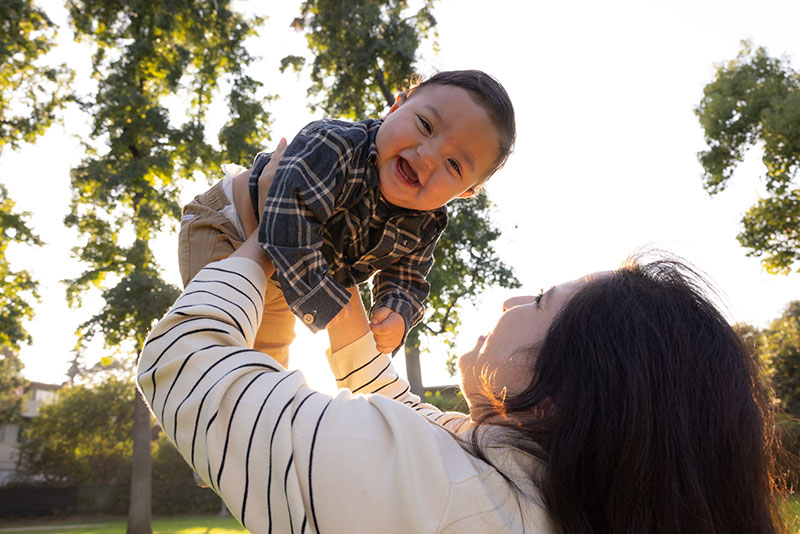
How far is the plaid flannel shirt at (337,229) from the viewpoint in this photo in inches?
74.4

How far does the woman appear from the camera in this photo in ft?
3.64

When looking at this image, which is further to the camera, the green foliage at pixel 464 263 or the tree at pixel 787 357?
the tree at pixel 787 357

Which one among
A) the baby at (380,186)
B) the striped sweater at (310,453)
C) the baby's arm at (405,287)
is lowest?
the striped sweater at (310,453)

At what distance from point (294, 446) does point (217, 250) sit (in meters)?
1.19

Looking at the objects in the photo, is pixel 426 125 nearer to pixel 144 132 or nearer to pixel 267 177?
pixel 267 177

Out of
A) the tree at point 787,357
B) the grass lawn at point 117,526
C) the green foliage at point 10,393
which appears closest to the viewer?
the tree at point 787,357

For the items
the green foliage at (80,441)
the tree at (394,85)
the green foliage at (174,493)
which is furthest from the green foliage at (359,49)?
the green foliage at (80,441)

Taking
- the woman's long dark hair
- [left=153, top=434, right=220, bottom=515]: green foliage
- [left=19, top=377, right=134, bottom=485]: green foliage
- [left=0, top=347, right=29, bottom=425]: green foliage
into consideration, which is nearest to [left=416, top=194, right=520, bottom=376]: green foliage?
the woman's long dark hair

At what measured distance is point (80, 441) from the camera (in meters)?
32.1

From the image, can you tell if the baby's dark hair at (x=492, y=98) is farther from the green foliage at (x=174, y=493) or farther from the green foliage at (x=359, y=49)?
the green foliage at (x=174, y=493)

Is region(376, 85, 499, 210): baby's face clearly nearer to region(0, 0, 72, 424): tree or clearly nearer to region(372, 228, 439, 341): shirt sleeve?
region(372, 228, 439, 341): shirt sleeve

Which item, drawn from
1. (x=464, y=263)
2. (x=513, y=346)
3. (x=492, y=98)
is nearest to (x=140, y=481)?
(x=464, y=263)

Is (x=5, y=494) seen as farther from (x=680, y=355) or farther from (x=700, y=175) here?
(x=680, y=355)

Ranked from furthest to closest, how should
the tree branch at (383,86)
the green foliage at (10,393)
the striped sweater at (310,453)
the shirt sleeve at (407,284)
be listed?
1. the green foliage at (10,393)
2. the tree branch at (383,86)
3. the shirt sleeve at (407,284)
4. the striped sweater at (310,453)
